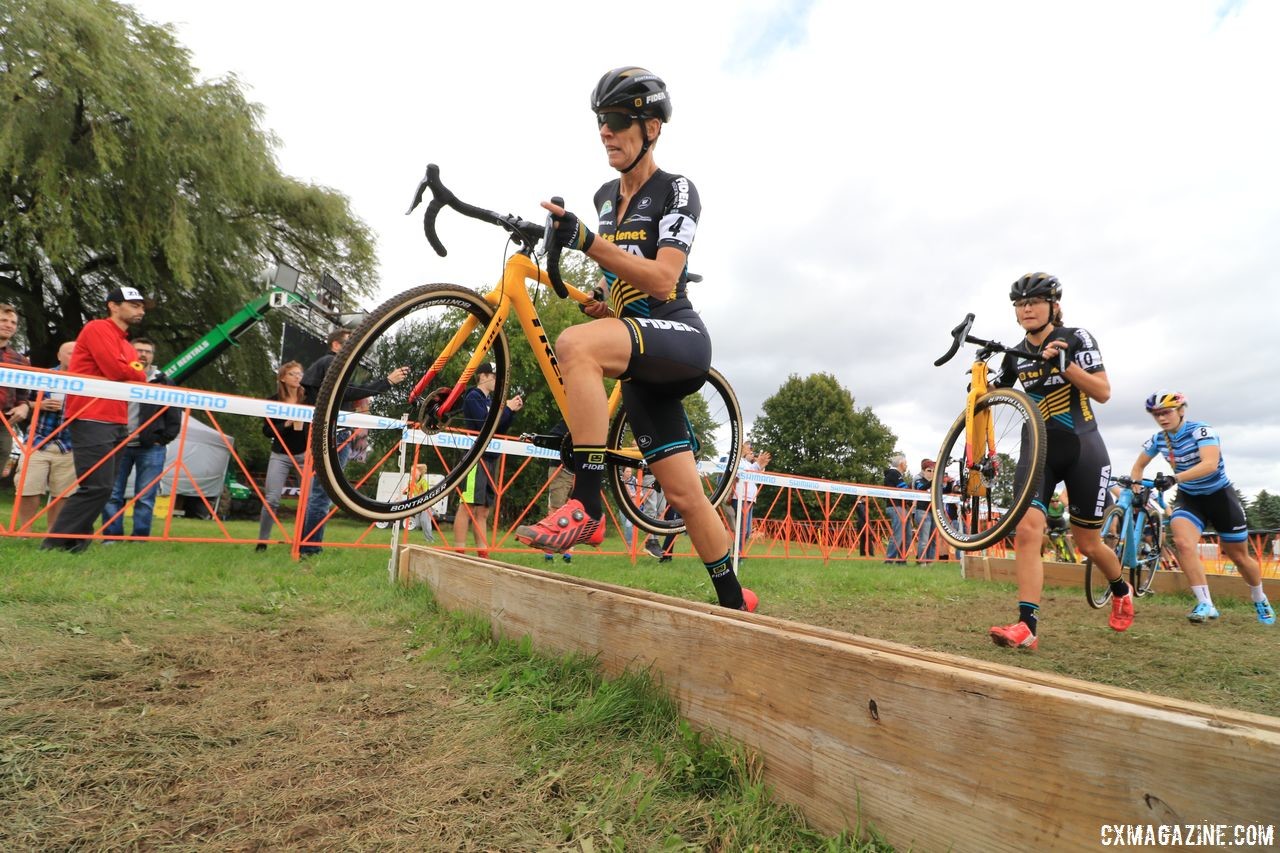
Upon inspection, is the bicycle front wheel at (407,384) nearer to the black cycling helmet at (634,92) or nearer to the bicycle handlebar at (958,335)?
the black cycling helmet at (634,92)

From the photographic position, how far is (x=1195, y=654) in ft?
15.8

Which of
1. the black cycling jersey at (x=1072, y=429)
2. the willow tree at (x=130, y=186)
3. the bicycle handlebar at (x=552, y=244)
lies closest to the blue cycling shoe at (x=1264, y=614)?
the black cycling jersey at (x=1072, y=429)

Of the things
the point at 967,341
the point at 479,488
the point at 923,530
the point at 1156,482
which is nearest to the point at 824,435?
the point at 923,530

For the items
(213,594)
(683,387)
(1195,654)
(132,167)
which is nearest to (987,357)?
(1195,654)

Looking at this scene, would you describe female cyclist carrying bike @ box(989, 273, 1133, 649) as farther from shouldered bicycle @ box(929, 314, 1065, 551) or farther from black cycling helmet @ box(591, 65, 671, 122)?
black cycling helmet @ box(591, 65, 671, 122)

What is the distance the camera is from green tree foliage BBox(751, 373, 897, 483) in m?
52.1

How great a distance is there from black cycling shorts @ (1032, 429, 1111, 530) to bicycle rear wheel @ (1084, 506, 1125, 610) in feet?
5.14

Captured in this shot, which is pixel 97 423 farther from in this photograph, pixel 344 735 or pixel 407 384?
pixel 344 735

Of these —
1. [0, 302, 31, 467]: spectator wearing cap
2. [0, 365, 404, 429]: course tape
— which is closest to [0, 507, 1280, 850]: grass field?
[0, 365, 404, 429]: course tape

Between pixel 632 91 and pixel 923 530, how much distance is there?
14.2m

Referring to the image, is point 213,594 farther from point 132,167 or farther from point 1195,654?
point 132,167

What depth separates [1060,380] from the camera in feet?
15.6

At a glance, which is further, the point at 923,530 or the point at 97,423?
the point at 923,530

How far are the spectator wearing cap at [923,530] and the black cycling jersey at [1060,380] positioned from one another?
8.31 metres
